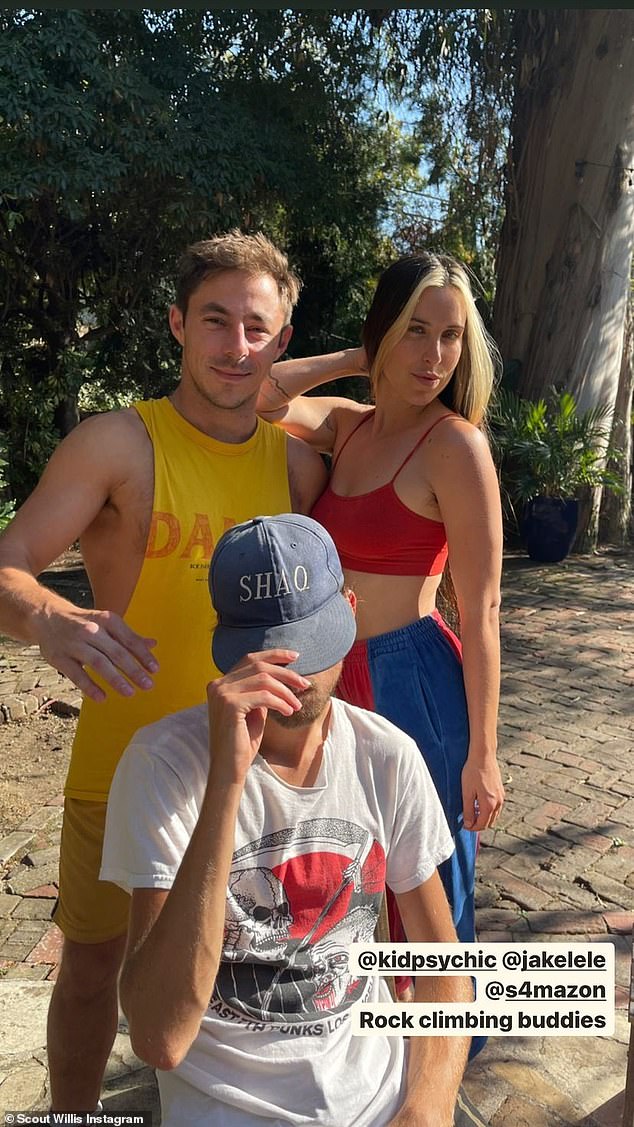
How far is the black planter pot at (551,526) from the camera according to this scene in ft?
32.3

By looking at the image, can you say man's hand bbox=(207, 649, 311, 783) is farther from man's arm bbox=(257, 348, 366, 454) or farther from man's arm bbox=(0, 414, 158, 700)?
man's arm bbox=(257, 348, 366, 454)

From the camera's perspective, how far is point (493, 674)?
223cm

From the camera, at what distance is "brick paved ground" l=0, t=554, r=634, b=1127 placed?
8.29 ft

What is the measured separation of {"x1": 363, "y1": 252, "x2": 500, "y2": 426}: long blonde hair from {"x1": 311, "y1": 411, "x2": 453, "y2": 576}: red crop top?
13 cm

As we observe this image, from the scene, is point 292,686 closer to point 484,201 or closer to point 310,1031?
point 310,1031

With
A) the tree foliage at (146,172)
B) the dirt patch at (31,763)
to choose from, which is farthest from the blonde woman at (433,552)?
the tree foliage at (146,172)

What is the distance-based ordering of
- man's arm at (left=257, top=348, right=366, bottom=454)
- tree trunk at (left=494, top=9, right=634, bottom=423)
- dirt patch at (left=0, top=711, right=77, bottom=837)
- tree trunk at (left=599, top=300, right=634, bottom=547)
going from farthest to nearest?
tree trunk at (left=599, top=300, right=634, bottom=547) < tree trunk at (left=494, top=9, right=634, bottom=423) < dirt patch at (left=0, top=711, right=77, bottom=837) < man's arm at (left=257, top=348, right=366, bottom=454)

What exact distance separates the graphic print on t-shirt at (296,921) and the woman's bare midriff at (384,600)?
78 centimetres

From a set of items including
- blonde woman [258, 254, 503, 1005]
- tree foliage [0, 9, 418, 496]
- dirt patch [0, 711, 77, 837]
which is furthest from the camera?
tree foliage [0, 9, 418, 496]

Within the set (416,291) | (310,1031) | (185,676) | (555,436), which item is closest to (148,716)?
(185,676)

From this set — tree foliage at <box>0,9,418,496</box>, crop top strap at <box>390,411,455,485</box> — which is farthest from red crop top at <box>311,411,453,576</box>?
tree foliage at <box>0,9,418,496</box>

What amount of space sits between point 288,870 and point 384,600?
2.99ft

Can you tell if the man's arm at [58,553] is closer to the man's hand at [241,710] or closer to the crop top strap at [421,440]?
the man's hand at [241,710]

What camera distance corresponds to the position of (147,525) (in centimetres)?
206
